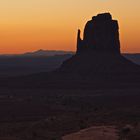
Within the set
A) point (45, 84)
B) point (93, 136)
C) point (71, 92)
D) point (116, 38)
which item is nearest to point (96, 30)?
point (116, 38)

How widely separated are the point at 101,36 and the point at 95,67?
433 inches

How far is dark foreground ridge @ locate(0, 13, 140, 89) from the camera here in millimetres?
120000

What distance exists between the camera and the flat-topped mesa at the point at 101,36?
449ft

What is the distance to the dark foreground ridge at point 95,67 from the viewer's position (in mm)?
120000

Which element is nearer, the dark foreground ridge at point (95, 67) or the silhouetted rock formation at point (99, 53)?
the dark foreground ridge at point (95, 67)

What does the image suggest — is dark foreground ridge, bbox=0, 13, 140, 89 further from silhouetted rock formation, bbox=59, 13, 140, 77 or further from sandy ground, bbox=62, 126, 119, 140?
sandy ground, bbox=62, 126, 119, 140

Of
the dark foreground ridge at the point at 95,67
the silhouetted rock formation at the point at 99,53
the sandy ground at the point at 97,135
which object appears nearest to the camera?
the sandy ground at the point at 97,135

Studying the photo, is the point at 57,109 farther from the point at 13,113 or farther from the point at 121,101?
the point at 121,101

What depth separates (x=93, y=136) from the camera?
3127 cm

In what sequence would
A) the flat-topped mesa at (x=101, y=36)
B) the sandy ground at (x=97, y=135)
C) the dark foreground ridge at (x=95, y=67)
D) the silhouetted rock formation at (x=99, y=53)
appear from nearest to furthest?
the sandy ground at (x=97, y=135), the dark foreground ridge at (x=95, y=67), the silhouetted rock formation at (x=99, y=53), the flat-topped mesa at (x=101, y=36)

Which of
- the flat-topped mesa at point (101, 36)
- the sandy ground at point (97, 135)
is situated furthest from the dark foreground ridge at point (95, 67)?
the sandy ground at point (97, 135)

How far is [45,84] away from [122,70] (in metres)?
20.6

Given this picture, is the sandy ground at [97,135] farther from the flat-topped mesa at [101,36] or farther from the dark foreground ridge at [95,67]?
the flat-topped mesa at [101,36]

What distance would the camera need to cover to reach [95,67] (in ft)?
427
